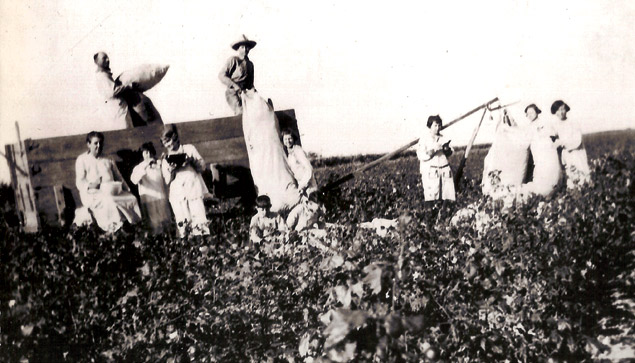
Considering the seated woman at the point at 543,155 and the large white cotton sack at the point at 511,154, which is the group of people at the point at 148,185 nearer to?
the large white cotton sack at the point at 511,154

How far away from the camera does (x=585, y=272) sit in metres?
3.23

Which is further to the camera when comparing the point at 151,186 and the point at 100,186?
the point at 151,186

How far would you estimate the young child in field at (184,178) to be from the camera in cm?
491

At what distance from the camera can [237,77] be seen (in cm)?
521

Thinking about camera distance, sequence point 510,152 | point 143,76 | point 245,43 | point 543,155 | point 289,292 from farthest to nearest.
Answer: point 510,152 → point 543,155 → point 245,43 → point 143,76 → point 289,292

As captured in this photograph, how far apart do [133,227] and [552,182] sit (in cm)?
434

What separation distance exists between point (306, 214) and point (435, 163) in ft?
6.30

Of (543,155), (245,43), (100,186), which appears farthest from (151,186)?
(543,155)

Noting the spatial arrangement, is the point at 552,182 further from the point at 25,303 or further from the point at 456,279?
the point at 25,303

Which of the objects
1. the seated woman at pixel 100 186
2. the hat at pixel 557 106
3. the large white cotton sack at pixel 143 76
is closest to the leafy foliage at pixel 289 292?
the seated woman at pixel 100 186

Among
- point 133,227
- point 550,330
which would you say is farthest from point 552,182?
point 133,227

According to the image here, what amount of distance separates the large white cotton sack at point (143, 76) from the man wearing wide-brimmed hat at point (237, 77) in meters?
0.78

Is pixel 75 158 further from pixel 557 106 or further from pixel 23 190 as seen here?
pixel 557 106

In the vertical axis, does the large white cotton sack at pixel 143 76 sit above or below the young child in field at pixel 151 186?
above
